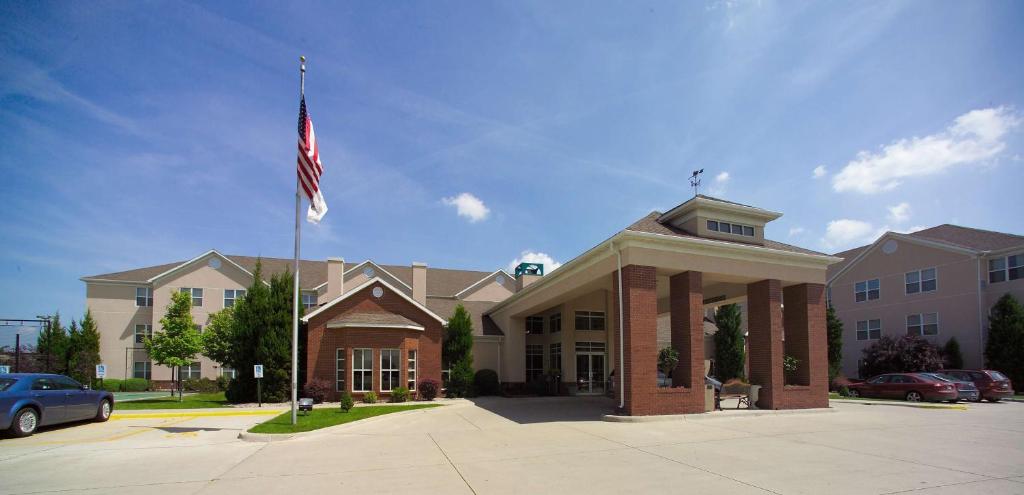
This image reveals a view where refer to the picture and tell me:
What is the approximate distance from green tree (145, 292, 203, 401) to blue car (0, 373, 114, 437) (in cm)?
1120

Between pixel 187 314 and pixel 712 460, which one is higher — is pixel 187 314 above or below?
above

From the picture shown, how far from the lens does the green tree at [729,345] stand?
3762 cm

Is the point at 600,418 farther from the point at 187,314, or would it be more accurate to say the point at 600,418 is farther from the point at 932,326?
the point at 932,326

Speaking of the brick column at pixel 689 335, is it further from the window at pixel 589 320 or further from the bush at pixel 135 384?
the bush at pixel 135 384

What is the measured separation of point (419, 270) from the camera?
106 ft

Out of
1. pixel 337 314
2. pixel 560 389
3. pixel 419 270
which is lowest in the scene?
pixel 560 389

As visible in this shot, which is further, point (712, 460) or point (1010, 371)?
point (1010, 371)

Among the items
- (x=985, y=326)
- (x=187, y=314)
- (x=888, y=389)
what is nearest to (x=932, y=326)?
(x=985, y=326)

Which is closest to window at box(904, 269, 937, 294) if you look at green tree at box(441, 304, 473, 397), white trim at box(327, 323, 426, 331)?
green tree at box(441, 304, 473, 397)

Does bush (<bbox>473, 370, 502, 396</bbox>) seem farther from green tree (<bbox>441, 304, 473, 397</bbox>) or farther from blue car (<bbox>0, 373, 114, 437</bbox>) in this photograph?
blue car (<bbox>0, 373, 114, 437</bbox>)

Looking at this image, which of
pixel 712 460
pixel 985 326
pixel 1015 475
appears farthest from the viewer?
pixel 985 326

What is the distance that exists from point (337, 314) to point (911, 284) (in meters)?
35.6

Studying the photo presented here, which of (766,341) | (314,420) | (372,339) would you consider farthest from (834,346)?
(314,420)

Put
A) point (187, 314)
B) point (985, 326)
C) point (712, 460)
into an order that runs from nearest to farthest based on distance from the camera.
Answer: point (712, 460)
point (187, 314)
point (985, 326)
